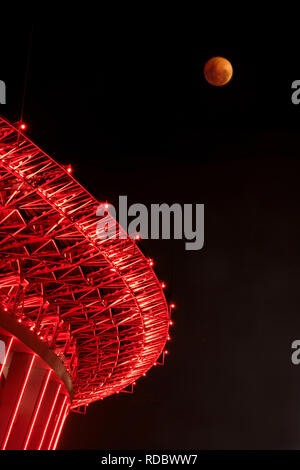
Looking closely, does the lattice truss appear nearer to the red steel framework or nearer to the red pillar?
the red steel framework

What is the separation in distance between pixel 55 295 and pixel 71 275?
1.46 m

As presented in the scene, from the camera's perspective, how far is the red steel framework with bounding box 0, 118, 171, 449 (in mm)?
25281

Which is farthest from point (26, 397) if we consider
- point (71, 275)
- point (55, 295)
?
point (71, 275)

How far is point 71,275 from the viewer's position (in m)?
33.8

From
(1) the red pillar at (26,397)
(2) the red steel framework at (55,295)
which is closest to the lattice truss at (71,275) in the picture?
(2) the red steel framework at (55,295)

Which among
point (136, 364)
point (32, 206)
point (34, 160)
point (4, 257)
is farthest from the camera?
point (136, 364)

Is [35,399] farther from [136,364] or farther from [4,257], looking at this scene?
[136,364]

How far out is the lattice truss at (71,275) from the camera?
24719 millimetres

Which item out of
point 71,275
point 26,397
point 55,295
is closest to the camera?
point 55,295

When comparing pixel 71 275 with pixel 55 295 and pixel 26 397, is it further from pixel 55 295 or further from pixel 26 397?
pixel 26 397

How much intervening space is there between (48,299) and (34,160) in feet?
40.9

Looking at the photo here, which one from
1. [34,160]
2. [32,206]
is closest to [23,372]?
[32,206]

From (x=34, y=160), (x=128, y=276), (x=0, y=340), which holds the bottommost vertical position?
(x=0, y=340)

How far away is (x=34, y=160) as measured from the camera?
76.9ft
